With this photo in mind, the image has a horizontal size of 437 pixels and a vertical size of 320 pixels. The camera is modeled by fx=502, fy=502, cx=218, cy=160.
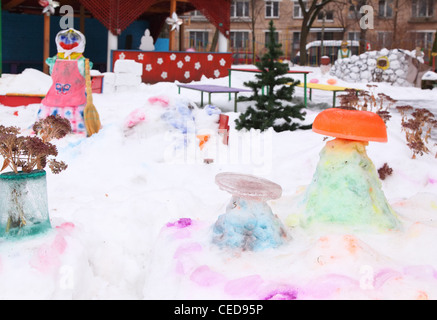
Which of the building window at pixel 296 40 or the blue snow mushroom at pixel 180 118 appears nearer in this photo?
the blue snow mushroom at pixel 180 118

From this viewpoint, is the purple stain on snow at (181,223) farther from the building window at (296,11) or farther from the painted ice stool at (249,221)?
the building window at (296,11)

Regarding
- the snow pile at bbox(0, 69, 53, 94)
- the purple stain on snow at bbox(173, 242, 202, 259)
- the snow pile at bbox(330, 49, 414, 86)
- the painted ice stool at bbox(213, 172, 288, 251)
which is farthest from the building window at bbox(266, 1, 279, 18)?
the purple stain on snow at bbox(173, 242, 202, 259)

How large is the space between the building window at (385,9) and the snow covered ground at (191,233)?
32562 millimetres

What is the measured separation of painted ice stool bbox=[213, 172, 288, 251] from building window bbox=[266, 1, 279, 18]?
115ft

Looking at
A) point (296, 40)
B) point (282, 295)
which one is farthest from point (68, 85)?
point (296, 40)

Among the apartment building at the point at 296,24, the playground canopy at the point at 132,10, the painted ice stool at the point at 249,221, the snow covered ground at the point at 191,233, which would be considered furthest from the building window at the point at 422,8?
the painted ice stool at the point at 249,221

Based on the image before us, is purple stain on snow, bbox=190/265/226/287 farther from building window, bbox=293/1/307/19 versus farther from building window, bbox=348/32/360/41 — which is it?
building window, bbox=348/32/360/41

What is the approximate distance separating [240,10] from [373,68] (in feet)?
71.5

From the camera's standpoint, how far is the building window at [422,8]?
36.1 m

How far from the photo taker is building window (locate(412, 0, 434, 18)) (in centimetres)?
3609

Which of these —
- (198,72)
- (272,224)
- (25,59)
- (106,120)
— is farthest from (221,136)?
(25,59)

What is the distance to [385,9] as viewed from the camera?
36531 millimetres
